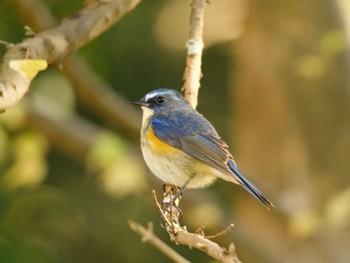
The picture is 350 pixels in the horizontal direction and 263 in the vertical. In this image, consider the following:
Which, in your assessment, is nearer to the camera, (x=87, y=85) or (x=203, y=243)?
(x=203, y=243)

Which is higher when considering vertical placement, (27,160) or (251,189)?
(27,160)

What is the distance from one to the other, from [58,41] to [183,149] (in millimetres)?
1113

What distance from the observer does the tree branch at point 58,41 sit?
3.13 metres

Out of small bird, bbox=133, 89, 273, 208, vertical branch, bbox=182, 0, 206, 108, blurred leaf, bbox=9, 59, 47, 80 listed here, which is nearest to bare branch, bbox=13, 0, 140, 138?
small bird, bbox=133, 89, 273, 208

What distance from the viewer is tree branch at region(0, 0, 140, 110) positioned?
3.13 metres

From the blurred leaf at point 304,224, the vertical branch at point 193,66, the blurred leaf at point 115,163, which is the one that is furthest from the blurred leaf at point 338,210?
the vertical branch at point 193,66

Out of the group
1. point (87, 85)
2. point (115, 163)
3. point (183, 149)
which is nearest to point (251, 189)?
point (183, 149)

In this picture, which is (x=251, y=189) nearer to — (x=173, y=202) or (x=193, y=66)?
(x=173, y=202)

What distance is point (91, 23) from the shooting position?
3.96 metres

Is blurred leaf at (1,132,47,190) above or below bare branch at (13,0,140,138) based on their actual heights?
below

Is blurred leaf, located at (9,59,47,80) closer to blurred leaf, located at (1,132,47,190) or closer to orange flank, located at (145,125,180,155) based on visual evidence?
orange flank, located at (145,125,180,155)

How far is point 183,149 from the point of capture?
445 cm

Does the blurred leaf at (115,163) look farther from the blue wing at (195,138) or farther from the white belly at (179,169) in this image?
the white belly at (179,169)

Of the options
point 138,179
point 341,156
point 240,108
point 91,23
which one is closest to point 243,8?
point 240,108
